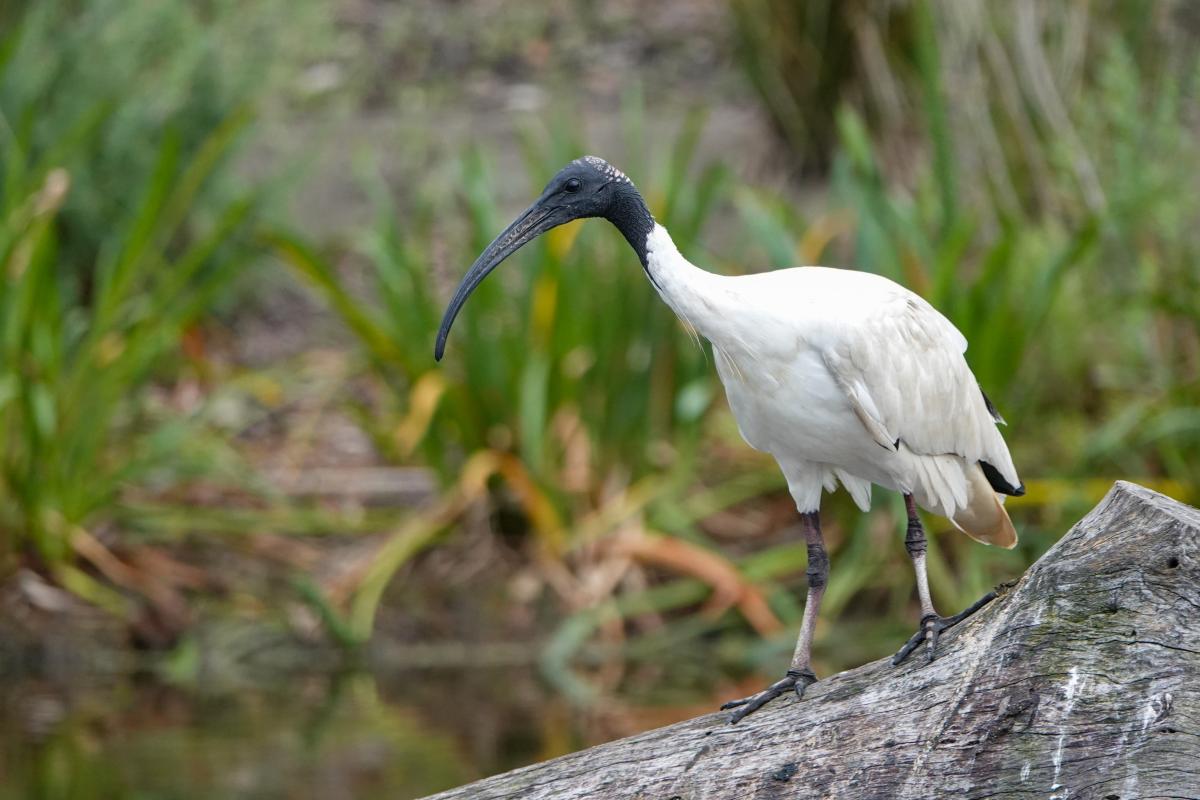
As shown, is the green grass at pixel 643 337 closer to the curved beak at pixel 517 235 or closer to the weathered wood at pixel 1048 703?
the curved beak at pixel 517 235

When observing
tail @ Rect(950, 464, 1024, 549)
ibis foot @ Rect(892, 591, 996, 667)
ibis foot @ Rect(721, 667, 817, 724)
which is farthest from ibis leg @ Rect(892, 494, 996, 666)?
ibis foot @ Rect(721, 667, 817, 724)

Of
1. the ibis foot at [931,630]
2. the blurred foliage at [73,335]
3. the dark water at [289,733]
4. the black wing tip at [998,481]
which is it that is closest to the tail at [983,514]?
the black wing tip at [998,481]

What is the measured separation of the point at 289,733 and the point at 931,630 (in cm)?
331

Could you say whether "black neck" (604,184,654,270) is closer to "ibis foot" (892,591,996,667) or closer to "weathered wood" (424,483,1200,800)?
"ibis foot" (892,591,996,667)

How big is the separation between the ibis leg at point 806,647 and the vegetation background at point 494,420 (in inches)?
74.7

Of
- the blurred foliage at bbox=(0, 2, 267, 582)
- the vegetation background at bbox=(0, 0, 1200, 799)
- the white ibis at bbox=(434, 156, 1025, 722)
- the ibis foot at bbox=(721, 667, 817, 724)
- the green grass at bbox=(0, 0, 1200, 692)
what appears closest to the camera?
the ibis foot at bbox=(721, 667, 817, 724)

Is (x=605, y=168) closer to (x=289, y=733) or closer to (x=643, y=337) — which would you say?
(x=289, y=733)

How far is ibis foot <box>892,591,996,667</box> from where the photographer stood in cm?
331

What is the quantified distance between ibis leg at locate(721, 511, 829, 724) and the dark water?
70.8 inches

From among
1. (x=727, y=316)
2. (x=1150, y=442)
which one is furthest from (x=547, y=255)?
(x=727, y=316)

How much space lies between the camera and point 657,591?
740cm

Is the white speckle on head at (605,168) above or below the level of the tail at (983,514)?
above

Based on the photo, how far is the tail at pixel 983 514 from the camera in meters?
4.23

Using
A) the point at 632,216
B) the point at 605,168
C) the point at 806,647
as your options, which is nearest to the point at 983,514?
the point at 806,647
